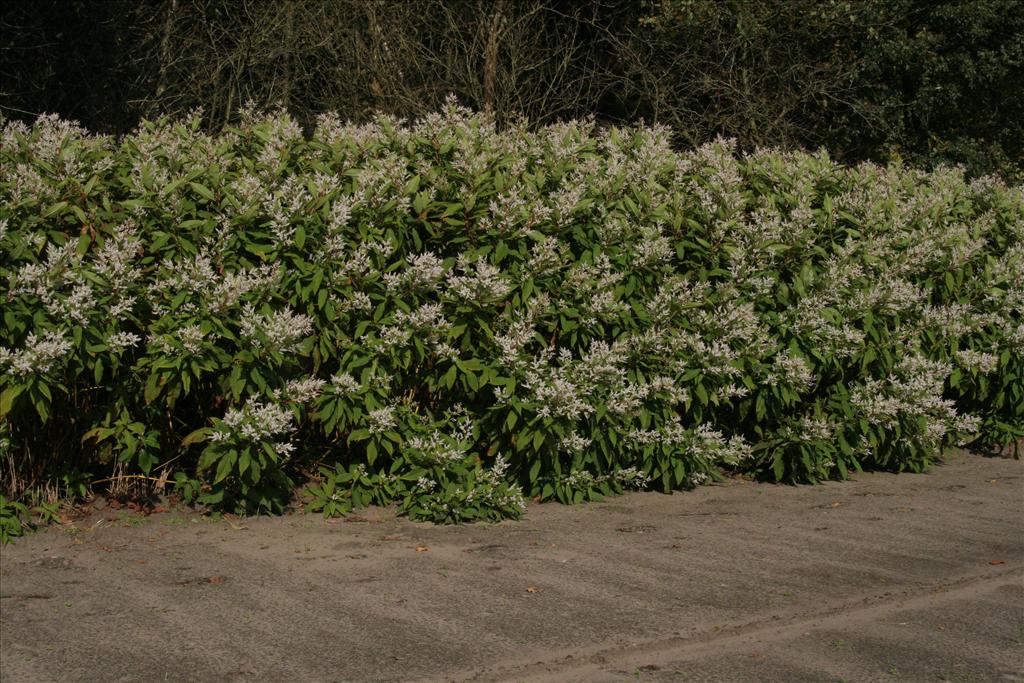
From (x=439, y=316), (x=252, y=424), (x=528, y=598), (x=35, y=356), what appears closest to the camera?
(x=528, y=598)

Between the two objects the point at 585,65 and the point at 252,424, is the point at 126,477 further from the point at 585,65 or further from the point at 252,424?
the point at 585,65

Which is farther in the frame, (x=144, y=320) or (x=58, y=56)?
(x=58, y=56)

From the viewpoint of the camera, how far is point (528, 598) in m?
4.90

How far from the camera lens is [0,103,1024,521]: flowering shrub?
5.74m

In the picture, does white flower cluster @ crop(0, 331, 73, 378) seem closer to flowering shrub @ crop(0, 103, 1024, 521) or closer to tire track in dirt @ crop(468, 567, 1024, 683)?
flowering shrub @ crop(0, 103, 1024, 521)

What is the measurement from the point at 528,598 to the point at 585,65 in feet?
45.1

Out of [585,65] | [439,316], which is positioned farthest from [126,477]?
[585,65]

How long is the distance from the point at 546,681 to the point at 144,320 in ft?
10.2

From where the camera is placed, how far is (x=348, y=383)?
6000 millimetres

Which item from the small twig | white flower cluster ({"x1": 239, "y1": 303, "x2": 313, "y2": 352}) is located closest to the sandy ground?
the small twig

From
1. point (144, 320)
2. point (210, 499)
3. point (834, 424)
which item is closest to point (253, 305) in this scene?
point (144, 320)

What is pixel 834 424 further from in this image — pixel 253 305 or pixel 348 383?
pixel 253 305

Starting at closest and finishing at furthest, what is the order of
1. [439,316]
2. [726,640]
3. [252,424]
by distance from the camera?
1. [726,640]
2. [252,424]
3. [439,316]

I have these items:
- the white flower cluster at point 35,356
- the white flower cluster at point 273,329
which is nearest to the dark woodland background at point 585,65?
the white flower cluster at point 273,329
